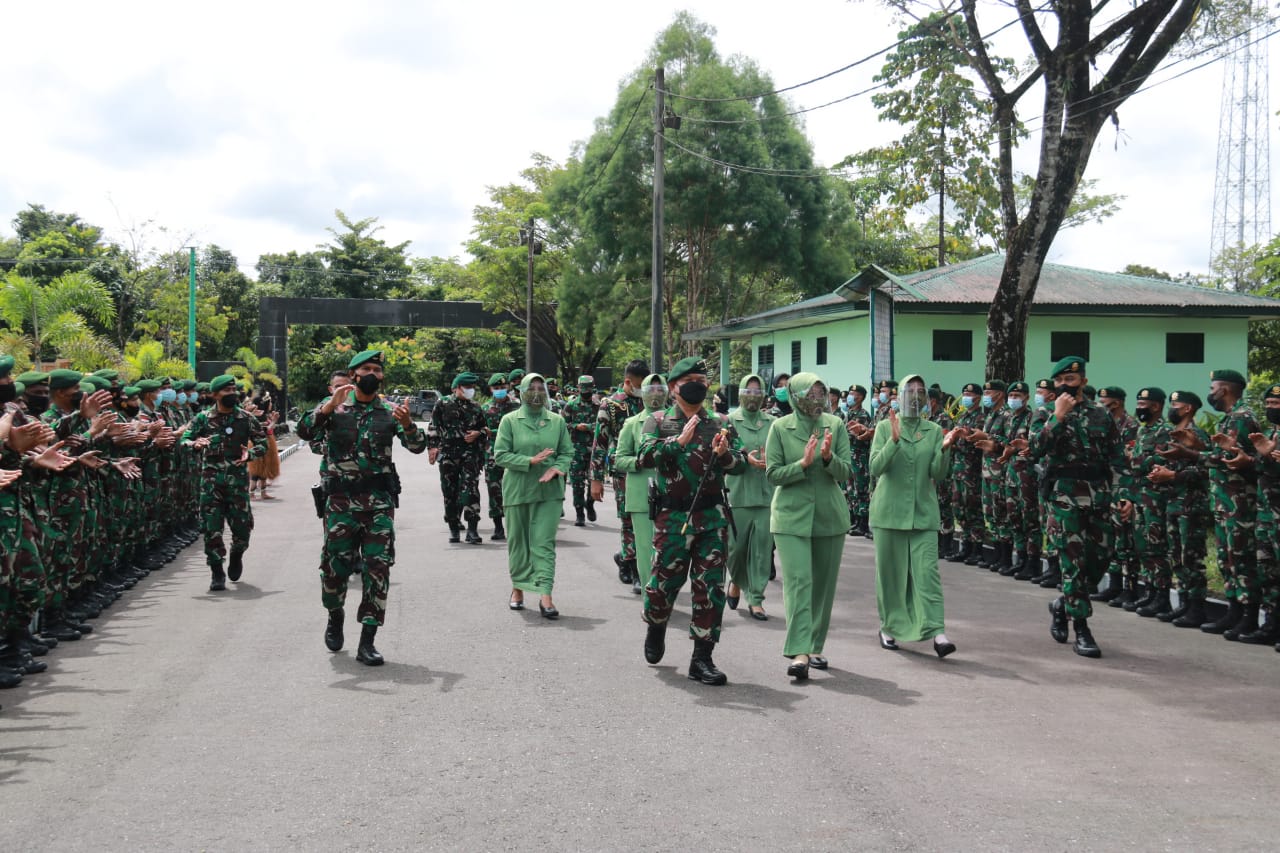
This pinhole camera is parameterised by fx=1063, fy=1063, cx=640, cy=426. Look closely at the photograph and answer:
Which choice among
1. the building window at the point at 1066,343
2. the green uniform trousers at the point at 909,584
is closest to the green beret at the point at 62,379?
the green uniform trousers at the point at 909,584

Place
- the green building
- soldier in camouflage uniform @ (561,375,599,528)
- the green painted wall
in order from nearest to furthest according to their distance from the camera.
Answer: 1. soldier in camouflage uniform @ (561,375,599,528)
2. the green building
3. the green painted wall

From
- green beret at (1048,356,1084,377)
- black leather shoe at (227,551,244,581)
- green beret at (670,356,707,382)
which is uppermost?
green beret at (1048,356,1084,377)

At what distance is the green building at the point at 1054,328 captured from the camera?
25.1 meters

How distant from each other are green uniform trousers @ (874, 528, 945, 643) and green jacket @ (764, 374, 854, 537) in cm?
72

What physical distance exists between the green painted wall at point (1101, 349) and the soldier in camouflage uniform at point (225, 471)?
60.0 ft

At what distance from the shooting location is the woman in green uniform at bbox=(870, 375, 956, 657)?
7.57 m

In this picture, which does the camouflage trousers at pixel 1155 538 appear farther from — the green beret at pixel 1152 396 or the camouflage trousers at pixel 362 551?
the camouflage trousers at pixel 362 551

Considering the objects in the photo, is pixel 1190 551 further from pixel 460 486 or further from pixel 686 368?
pixel 460 486

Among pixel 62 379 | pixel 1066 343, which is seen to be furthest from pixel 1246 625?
pixel 1066 343

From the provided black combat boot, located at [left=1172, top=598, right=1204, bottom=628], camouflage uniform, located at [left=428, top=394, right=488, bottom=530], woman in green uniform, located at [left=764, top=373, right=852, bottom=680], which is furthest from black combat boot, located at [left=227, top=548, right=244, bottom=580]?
black combat boot, located at [left=1172, top=598, right=1204, bottom=628]

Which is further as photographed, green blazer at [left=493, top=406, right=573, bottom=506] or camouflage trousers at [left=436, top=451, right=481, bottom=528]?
camouflage trousers at [left=436, top=451, right=481, bottom=528]

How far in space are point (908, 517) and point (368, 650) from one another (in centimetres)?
387

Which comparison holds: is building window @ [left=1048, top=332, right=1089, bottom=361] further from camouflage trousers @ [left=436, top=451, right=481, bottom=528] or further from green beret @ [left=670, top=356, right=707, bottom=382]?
green beret @ [left=670, top=356, right=707, bottom=382]

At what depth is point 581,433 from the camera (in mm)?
15547
